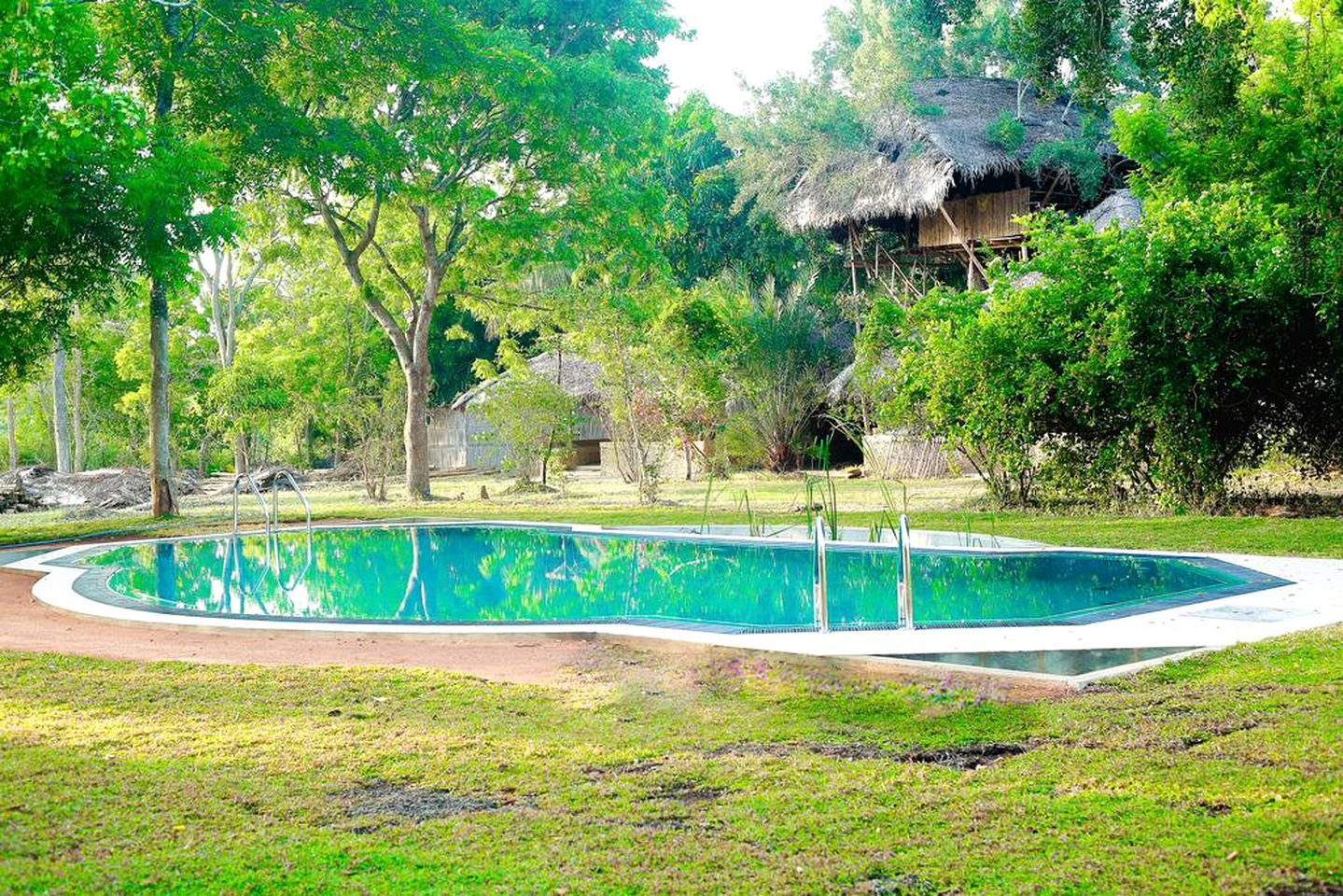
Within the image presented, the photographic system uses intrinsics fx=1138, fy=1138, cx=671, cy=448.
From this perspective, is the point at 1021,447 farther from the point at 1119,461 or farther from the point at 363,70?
the point at 363,70

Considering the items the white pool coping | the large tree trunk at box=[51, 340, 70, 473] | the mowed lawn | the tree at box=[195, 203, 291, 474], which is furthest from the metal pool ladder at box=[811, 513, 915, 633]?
the large tree trunk at box=[51, 340, 70, 473]

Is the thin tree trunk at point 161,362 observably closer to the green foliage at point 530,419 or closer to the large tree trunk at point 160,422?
the large tree trunk at point 160,422

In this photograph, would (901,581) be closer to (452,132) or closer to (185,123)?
(185,123)

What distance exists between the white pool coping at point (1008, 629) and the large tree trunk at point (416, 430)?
33.6ft

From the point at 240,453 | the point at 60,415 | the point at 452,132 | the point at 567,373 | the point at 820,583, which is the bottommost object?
the point at 820,583

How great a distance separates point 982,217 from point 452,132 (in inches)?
425

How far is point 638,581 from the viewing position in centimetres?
898

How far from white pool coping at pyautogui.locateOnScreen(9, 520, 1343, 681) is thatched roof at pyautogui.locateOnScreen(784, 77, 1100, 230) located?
1457 cm

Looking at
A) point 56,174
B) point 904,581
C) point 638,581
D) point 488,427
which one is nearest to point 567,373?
point 488,427

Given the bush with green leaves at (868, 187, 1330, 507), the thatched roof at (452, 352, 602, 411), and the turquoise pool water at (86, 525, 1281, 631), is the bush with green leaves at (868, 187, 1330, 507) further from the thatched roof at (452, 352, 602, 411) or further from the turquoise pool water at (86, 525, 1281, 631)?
the thatched roof at (452, 352, 602, 411)

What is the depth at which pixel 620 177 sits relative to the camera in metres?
18.9

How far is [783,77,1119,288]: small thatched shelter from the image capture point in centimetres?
2100

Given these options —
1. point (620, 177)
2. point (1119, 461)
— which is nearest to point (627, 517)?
point (1119, 461)

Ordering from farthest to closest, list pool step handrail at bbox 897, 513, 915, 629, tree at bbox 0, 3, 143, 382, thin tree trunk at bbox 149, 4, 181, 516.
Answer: thin tree trunk at bbox 149, 4, 181, 516, tree at bbox 0, 3, 143, 382, pool step handrail at bbox 897, 513, 915, 629
